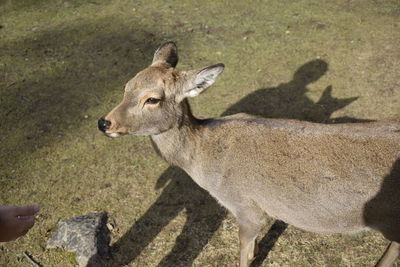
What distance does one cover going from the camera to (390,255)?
4.23m

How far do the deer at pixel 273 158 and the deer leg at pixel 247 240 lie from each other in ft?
0.05

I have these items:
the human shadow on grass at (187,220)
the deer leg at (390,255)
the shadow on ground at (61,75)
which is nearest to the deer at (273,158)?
the deer leg at (390,255)

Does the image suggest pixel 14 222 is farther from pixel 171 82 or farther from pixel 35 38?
pixel 35 38

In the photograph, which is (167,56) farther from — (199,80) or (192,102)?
(192,102)

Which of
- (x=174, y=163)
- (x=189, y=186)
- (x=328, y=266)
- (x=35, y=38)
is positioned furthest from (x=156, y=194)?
(x=35, y=38)

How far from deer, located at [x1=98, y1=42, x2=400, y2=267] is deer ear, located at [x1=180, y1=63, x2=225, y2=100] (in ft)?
0.04

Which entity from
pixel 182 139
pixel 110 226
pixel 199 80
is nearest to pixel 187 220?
pixel 110 226

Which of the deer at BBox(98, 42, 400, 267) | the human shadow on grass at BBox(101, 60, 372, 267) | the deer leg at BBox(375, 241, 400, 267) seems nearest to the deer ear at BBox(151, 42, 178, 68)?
the deer at BBox(98, 42, 400, 267)

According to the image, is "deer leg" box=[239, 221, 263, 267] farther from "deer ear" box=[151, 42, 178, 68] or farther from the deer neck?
"deer ear" box=[151, 42, 178, 68]

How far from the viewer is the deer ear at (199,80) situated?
3.93 metres

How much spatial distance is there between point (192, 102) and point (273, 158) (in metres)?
3.85

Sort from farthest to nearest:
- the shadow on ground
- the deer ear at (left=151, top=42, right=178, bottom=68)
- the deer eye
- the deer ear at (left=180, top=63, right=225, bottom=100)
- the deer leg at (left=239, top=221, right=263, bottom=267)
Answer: the shadow on ground
the deer ear at (left=151, top=42, right=178, bottom=68)
the deer leg at (left=239, top=221, right=263, bottom=267)
the deer eye
the deer ear at (left=180, top=63, right=225, bottom=100)

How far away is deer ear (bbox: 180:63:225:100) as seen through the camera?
393cm

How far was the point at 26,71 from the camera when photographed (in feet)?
27.8
